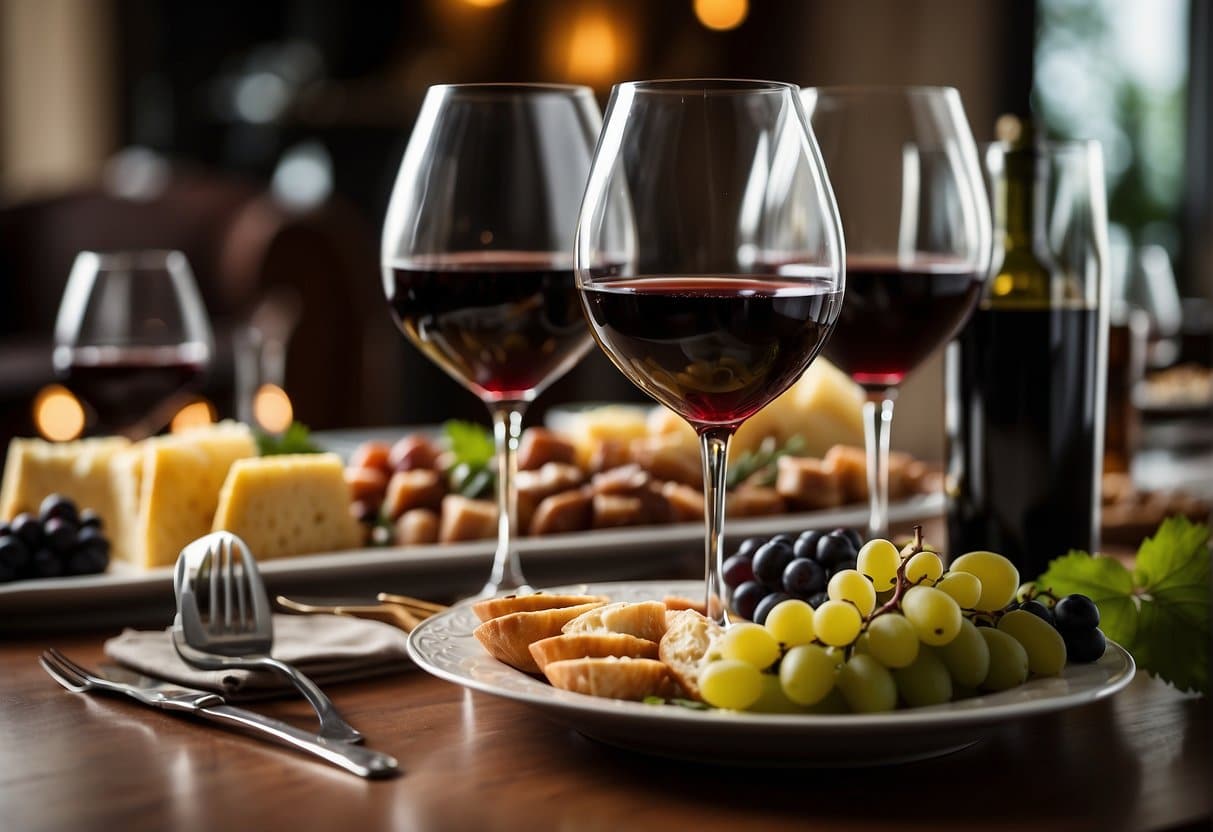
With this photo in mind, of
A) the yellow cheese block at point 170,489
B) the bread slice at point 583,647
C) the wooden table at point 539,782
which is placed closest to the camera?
the wooden table at point 539,782

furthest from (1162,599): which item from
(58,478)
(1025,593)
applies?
(58,478)

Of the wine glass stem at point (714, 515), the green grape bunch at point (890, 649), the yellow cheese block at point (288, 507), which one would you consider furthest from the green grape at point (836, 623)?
the yellow cheese block at point (288, 507)

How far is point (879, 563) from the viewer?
33.8 inches

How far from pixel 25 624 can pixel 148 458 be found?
186mm

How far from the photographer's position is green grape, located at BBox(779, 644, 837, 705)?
2.39ft

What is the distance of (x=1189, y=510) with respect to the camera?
5.08 ft

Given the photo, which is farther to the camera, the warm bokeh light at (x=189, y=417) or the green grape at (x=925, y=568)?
the warm bokeh light at (x=189, y=417)

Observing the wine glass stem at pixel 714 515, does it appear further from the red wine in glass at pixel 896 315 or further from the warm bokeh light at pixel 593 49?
the warm bokeh light at pixel 593 49

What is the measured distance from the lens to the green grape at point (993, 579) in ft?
2.73

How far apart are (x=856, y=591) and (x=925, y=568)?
0.21 feet

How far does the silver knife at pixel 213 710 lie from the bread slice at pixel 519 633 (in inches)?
3.6

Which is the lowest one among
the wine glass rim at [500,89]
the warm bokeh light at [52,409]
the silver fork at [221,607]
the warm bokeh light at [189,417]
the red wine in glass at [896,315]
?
the warm bokeh light at [52,409]

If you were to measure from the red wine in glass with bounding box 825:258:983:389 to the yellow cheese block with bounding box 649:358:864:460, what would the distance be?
38 cm

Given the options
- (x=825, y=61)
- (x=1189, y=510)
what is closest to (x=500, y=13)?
(x=825, y=61)
